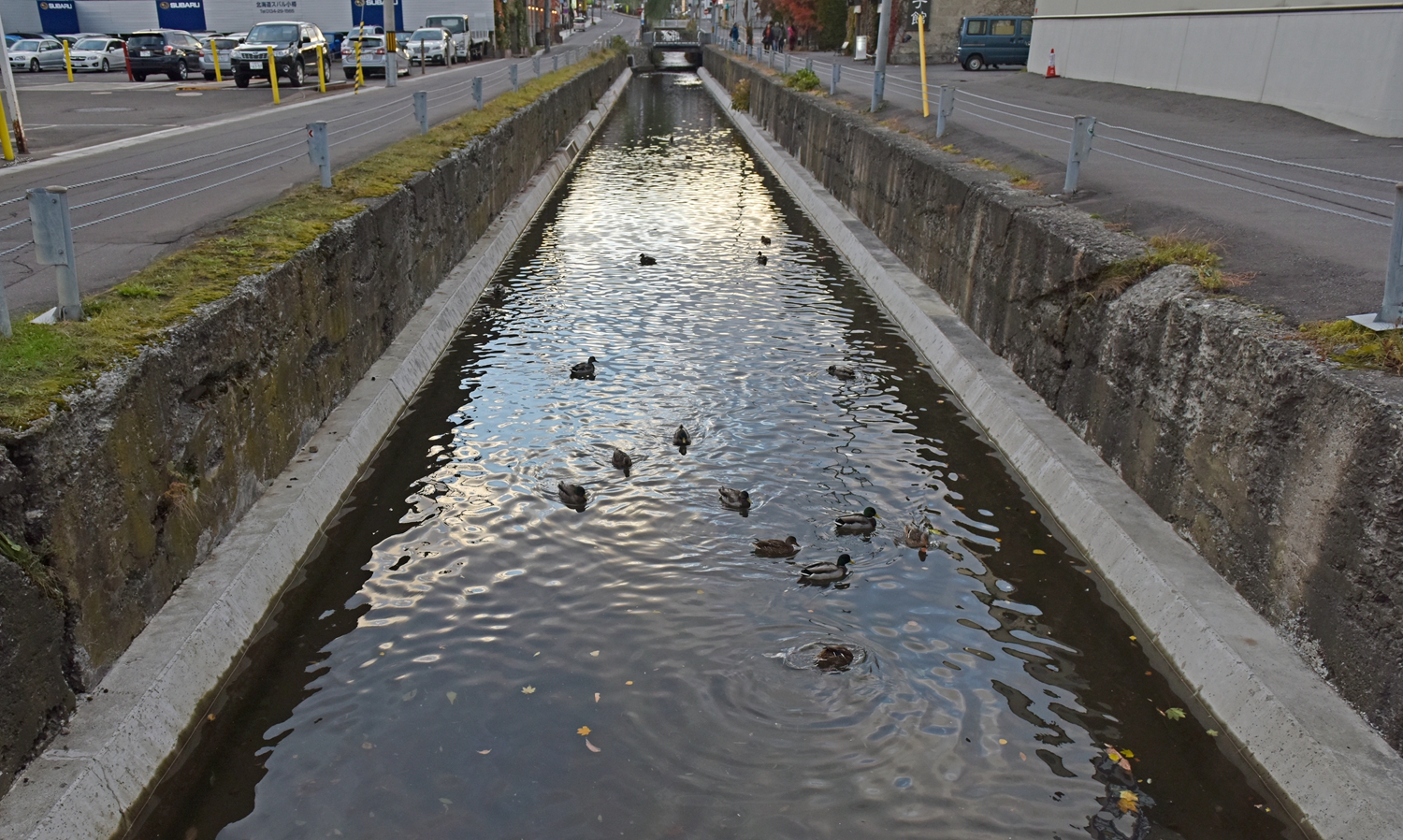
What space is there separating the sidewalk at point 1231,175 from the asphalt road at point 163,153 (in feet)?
30.4

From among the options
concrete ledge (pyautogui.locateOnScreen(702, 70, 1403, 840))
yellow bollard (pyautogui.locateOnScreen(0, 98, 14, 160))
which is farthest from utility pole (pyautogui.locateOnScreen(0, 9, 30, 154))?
concrete ledge (pyautogui.locateOnScreen(702, 70, 1403, 840))

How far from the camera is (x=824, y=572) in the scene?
723 centimetres

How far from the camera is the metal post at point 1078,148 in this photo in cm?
1166

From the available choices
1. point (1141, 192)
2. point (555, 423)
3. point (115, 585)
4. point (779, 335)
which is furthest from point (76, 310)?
point (1141, 192)

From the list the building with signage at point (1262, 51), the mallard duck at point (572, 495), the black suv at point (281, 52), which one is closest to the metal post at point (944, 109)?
the building with signage at point (1262, 51)

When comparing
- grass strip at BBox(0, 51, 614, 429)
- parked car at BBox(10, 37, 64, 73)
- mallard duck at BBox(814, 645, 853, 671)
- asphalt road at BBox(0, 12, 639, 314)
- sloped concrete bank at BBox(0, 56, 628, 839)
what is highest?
parked car at BBox(10, 37, 64, 73)

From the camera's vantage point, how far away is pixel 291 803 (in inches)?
202

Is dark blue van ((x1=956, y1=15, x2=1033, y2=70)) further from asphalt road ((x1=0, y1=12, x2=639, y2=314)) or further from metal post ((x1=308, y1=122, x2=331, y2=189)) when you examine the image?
metal post ((x1=308, y1=122, x2=331, y2=189))

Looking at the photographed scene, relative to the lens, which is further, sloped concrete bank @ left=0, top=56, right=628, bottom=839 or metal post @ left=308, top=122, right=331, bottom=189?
metal post @ left=308, top=122, right=331, bottom=189

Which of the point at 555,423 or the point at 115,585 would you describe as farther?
the point at 555,423

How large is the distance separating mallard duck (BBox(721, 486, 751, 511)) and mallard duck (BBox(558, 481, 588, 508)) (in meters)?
1.13

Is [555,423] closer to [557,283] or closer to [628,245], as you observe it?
[557,283]

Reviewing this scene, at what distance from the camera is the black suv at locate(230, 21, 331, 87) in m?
34.6

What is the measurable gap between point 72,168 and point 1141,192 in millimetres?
15197
